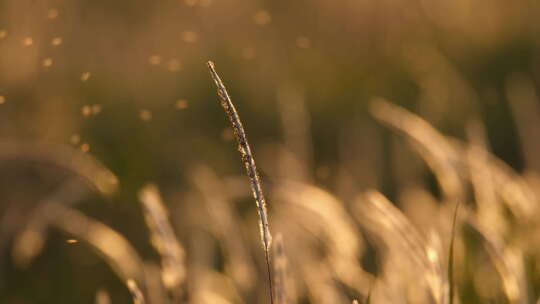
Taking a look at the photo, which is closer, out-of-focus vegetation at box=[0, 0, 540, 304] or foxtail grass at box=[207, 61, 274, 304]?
foxtail grass at box=[207, 61, 274, 304]

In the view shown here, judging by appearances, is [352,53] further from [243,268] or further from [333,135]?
[243,268]

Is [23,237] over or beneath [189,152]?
over

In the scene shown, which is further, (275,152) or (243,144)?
(275,152)

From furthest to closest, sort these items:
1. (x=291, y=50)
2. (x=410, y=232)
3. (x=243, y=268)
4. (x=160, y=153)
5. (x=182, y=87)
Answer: (x=291, y=50)
(x=182, y=87)
(x=160, y=153)
(x=243, y=268)
(x=410, y=232)

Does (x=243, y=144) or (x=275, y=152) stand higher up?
(x=243, y=144)

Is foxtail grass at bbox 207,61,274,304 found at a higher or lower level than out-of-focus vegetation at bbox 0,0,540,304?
higher

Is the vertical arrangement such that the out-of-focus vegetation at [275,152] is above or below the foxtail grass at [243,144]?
below

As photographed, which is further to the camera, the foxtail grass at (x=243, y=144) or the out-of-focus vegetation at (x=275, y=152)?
Answer: the out-of-focus vegetation at (x=275, y=152)

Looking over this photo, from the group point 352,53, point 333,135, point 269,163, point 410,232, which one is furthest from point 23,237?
point 352,53
